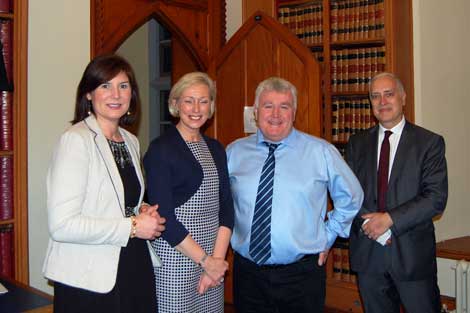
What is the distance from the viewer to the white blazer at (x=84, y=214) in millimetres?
1605

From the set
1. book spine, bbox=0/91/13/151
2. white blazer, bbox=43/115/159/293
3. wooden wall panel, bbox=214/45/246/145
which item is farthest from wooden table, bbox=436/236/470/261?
book spine, bbox=0/91/13/151

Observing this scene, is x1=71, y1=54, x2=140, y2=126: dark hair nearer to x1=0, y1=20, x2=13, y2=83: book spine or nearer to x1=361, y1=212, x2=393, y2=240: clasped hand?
x1=0, y1=20, x2=13, y2=83: book spine

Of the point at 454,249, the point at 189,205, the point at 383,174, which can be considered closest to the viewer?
the point at 189,205

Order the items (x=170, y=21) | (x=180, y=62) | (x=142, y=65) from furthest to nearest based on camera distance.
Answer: (x=142, y=65) < (x=180, y=62) < (x=170, y=21)

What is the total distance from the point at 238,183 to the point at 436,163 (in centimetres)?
100

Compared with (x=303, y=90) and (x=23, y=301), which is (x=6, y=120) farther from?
(x=303, y=90)

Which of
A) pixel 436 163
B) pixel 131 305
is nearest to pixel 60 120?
pixel 131 305

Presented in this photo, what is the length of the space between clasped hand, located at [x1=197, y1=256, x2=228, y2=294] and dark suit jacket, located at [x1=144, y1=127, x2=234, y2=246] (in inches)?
6.4

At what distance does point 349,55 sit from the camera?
11.6 ft

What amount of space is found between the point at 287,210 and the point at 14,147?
5.18ft

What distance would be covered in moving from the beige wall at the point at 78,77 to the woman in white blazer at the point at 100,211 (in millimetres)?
1229

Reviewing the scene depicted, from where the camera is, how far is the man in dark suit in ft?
8.09

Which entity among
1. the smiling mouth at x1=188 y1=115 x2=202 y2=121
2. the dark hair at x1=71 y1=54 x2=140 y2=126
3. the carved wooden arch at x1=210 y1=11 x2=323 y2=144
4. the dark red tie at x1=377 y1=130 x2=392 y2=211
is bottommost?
the dark red tie at x1=377 y1=130 x2=392 y2=211

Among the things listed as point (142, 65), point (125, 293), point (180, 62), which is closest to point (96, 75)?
point (125, 293)
